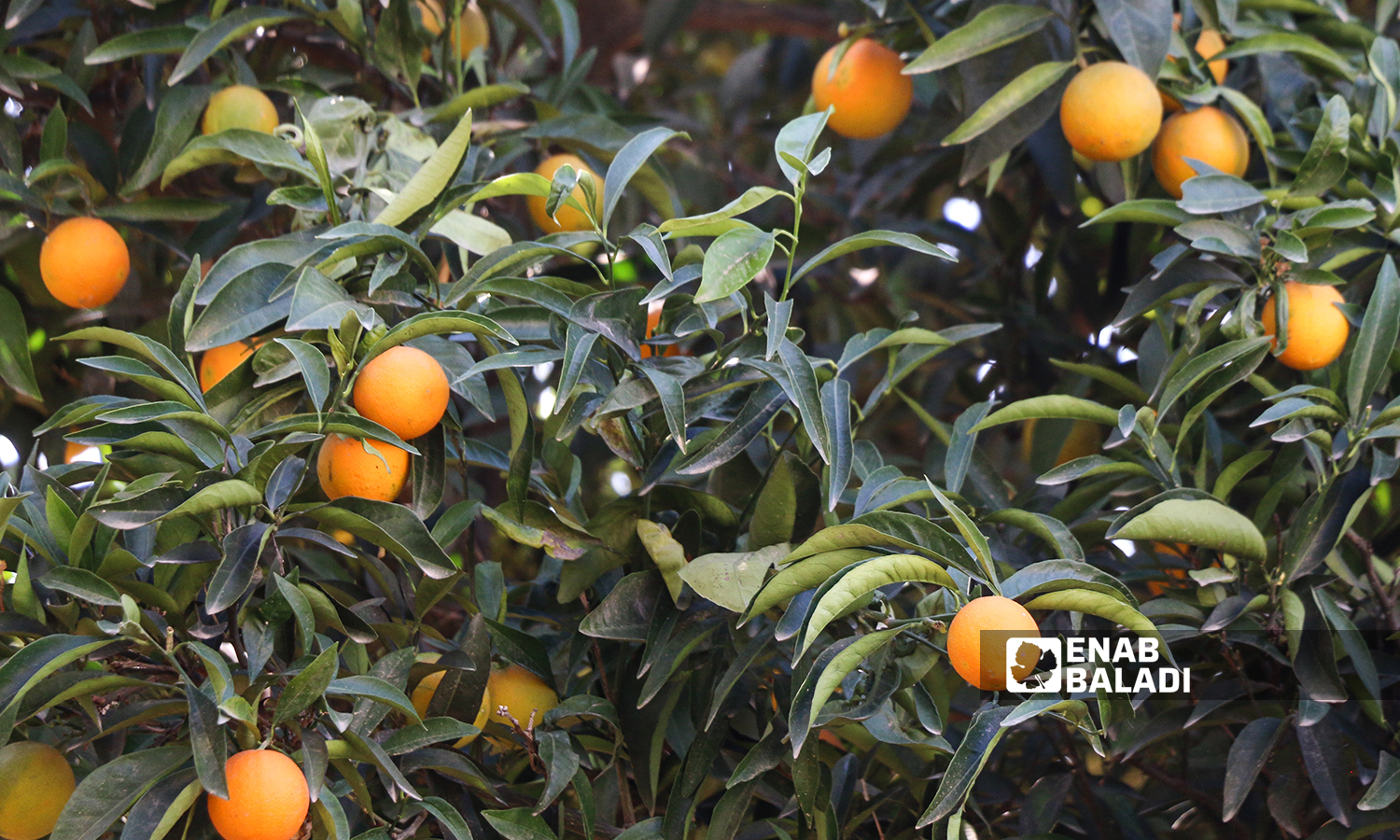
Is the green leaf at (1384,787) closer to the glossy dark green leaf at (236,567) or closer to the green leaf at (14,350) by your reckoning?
the glossy dark green leaf at (236,567)

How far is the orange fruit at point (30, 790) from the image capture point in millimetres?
910

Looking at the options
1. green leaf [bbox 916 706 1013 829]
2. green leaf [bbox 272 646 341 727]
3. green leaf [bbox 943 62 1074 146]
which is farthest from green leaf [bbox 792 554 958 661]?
green leaf [bbox 943 62 1074 146]

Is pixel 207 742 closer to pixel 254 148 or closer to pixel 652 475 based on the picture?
pixel 652 475

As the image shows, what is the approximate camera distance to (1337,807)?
101 cm

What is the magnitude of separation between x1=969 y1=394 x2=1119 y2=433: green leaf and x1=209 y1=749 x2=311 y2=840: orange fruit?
67 cm

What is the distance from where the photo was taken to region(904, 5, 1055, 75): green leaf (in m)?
1.27

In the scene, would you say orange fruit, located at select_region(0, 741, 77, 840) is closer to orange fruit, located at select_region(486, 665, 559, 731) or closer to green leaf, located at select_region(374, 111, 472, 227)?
orange fruit, located at select_region(486, 665, 559, 731)

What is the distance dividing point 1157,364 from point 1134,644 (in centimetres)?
33

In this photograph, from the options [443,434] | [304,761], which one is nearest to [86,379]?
[443,434]

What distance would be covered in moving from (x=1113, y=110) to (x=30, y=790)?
1.24 meters

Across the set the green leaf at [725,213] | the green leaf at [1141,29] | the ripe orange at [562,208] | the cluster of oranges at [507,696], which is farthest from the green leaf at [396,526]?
the green leaf at [1141,29]

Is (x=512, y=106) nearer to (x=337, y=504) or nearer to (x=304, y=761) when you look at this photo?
(x=337, y=504)

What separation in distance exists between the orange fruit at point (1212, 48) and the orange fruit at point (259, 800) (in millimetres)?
1331

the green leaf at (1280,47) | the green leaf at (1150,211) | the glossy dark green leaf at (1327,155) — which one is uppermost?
the green leaf at (1280,47)
